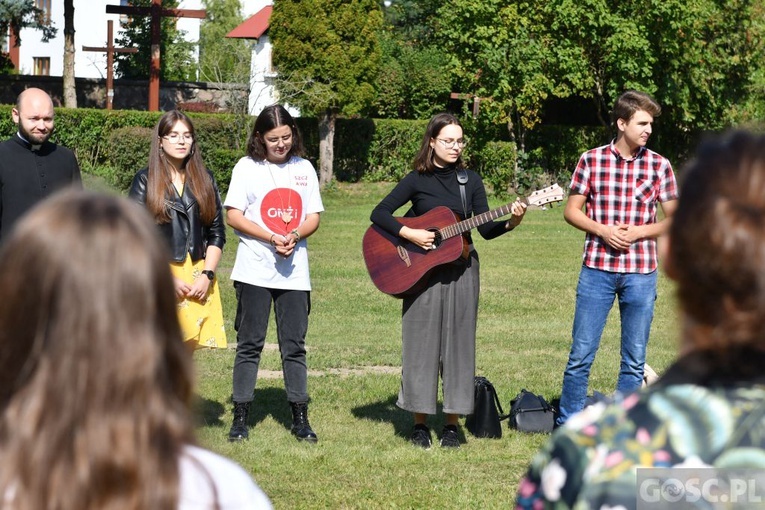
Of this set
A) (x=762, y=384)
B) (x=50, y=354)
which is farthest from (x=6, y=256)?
(x=762, y=384)

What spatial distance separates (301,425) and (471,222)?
6.15 ft

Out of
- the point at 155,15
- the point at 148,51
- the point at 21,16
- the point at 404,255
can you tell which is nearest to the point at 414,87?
Answer: the point at 155,15

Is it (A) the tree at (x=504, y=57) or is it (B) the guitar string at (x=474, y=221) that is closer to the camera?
(B) the guitar string at (x=474, y=221)

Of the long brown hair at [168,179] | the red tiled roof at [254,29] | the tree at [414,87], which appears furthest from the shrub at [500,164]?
the long brown hair at [168,179]

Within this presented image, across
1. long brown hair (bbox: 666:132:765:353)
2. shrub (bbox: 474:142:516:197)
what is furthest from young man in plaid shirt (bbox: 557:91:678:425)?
shrub (bbox: 474:142:516:197)

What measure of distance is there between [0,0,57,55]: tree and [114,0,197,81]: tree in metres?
12.4

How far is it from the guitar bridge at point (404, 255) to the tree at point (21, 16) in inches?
1230

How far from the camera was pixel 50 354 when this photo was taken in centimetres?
180

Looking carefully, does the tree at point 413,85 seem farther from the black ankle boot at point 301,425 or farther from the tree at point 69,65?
the black ankle boot at point 301,425

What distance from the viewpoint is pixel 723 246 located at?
6.21 ft

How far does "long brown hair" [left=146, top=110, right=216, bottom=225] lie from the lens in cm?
700

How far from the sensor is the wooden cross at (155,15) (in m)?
34.7

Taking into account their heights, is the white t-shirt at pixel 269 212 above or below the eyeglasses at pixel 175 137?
below

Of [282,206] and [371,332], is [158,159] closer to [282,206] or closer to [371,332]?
[282,206]
